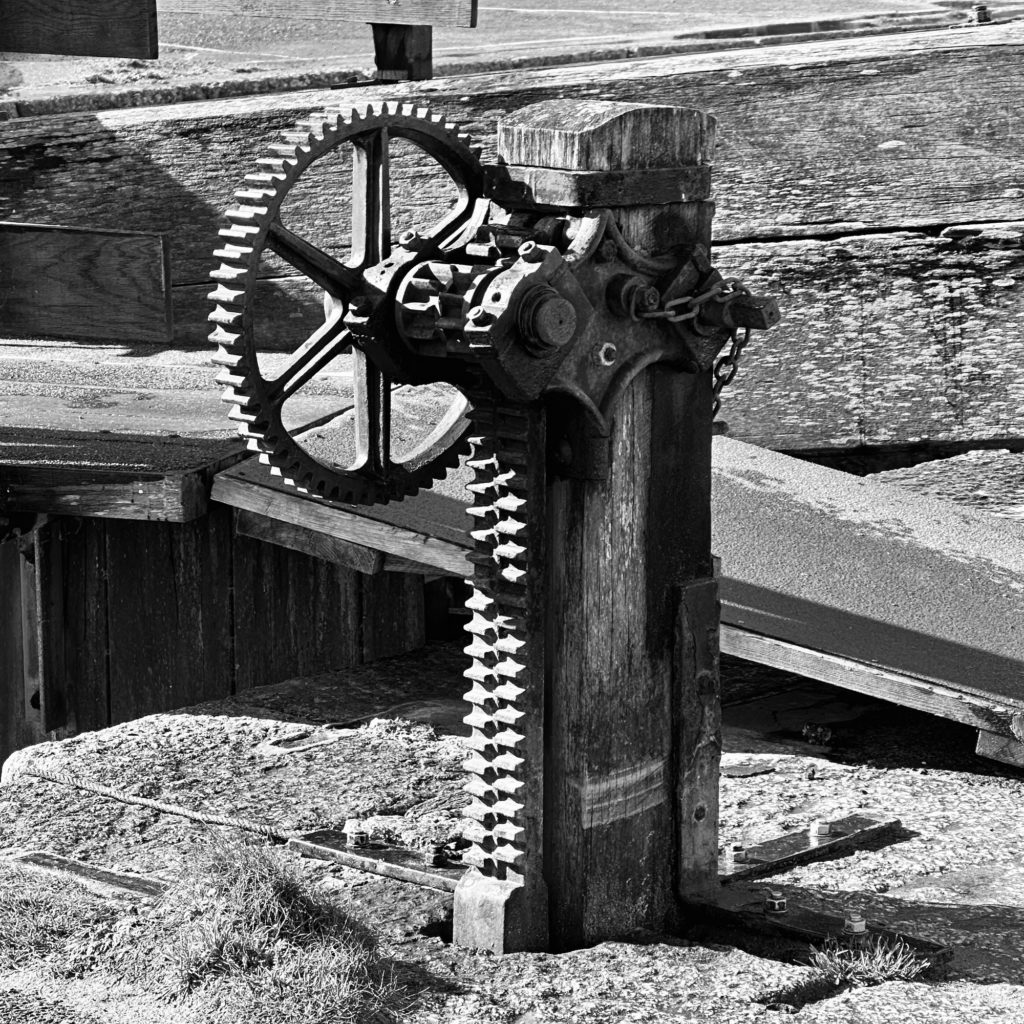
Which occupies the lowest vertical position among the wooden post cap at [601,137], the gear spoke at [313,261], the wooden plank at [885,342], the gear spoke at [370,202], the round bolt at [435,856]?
the round bolt at [435,856]

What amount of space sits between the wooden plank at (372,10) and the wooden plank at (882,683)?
2.89 meters

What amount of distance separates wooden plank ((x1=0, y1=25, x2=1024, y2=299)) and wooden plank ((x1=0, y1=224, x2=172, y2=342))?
3.76 ft

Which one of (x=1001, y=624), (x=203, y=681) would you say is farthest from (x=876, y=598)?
(x=203, y=681)

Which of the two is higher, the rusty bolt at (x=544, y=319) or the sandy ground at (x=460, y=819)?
the rusty bolt at (x=544, y=319)

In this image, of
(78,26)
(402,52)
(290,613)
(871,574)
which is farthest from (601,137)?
(402,52)

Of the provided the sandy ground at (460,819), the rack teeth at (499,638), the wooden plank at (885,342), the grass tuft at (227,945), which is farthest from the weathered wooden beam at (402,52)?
the grass tuft at (227,945)

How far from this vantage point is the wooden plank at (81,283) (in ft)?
17.9

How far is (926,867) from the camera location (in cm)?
416

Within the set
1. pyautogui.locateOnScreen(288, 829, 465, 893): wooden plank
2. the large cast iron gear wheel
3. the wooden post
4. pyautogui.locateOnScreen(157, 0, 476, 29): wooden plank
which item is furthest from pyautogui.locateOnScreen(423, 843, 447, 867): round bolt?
pyautogui.locateOnScreen(157, 0, 476, 29): wooden plank

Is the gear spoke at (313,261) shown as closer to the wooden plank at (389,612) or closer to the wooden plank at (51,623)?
the wooden plank at (389,612)

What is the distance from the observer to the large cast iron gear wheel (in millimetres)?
3324

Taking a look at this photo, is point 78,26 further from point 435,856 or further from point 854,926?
point 854,926

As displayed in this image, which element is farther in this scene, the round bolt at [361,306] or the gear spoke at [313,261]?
the round bolt at [361,306]

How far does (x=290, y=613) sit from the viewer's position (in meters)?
6.15
